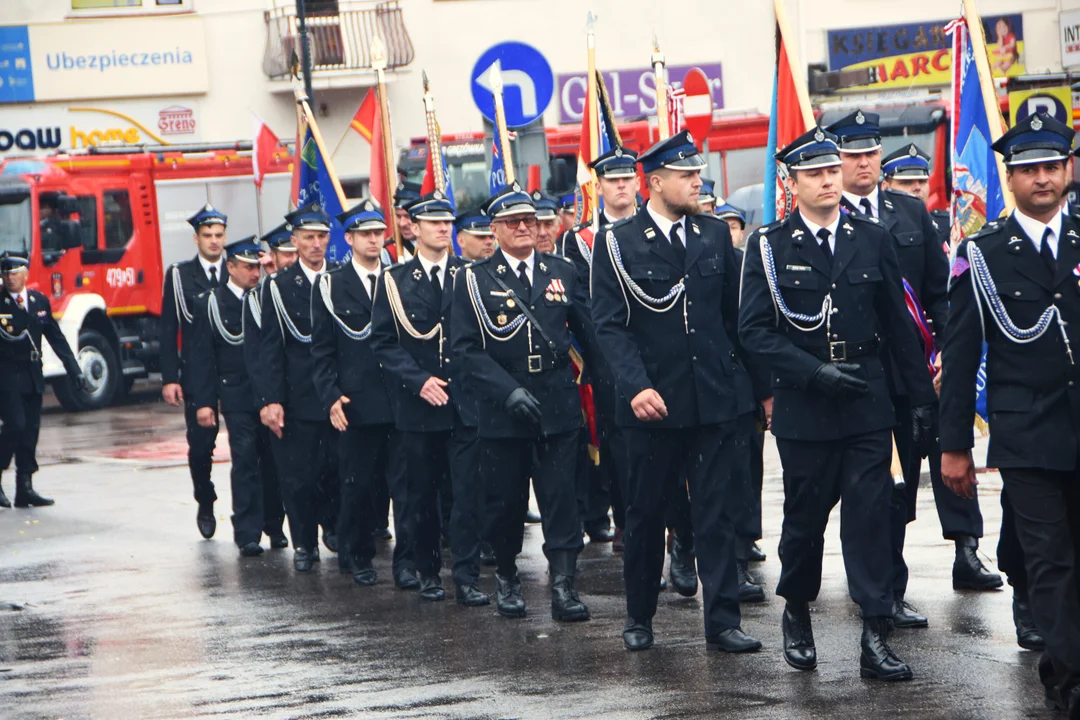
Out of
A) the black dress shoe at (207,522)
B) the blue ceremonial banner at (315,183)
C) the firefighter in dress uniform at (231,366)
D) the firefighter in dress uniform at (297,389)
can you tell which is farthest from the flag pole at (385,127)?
the black dress shoe at (207,522)

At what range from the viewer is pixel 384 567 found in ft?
34.3

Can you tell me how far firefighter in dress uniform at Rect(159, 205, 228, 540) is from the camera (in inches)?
473

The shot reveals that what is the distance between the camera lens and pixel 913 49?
33281 millimetres

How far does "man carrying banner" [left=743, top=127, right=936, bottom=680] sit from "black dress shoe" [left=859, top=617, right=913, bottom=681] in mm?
78

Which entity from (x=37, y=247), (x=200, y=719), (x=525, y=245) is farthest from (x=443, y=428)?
(x=37, y=247)

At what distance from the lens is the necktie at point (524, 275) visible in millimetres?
8595

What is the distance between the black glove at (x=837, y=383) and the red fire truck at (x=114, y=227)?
16.7 m

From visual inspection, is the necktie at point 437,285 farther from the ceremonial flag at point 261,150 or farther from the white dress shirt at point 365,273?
the ceremonial flag at point 261,150

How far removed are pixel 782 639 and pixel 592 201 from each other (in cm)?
481

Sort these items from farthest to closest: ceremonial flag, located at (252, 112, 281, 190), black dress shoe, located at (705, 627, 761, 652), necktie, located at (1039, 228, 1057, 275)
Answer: ceremonial flag, located at (252, 112, 281, 190) < black dress shoe, located at (705, 627, 761, 652) < necktie, located at (1039, 228, 1057, 275)

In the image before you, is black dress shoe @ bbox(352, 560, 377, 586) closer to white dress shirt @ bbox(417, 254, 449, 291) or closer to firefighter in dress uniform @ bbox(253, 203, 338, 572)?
firefighter in dress uniform @ bbox(253, 203, 338, 572)

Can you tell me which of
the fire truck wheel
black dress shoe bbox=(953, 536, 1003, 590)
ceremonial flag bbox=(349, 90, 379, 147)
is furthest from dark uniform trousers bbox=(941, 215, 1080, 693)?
the fire truck wheel

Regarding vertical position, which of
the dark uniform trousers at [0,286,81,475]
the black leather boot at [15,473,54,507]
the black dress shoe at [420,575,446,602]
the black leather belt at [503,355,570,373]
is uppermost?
the black leather belt at [503,355,570,373]

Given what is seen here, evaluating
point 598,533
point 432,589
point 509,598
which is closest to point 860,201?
point 509,598
